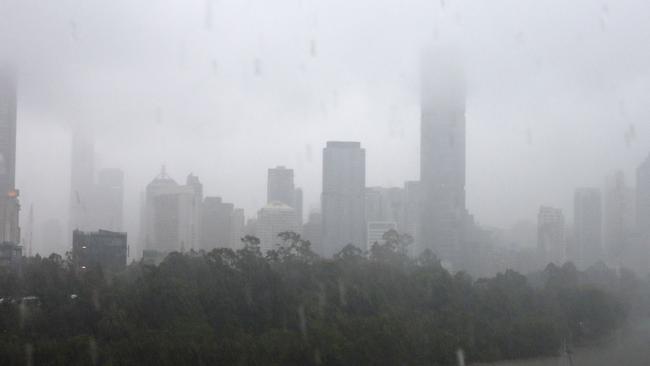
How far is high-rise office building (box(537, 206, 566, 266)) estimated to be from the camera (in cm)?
4656

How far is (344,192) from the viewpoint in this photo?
4847cm

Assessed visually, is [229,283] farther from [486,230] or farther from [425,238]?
[486,230]

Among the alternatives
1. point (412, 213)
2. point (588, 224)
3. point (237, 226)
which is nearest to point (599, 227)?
point (588, 224)

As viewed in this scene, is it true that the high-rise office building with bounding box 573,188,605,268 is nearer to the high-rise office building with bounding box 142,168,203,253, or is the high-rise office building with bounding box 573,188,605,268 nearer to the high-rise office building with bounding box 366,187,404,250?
the high-rise office building with bounding box 366,187,404,250

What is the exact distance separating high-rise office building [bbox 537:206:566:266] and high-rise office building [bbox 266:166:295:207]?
14699 mm

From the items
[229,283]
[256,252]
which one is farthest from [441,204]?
[229,283]

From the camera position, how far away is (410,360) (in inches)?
585

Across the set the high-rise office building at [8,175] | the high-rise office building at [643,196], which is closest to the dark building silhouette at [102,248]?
the high-rise office building at [8,175]

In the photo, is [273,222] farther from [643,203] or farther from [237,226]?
[643,203]

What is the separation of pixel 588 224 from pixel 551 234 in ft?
7.84

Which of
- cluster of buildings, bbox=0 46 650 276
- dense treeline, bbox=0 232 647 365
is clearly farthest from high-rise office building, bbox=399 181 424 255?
dense treeline, bbox=0 232 647 365

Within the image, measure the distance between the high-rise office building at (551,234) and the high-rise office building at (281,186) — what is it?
14699 mm

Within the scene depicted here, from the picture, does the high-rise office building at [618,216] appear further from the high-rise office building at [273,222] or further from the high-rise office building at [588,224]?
the high-rise office building at [273,222]

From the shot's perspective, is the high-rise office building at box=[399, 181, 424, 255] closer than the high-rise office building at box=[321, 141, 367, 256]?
No
